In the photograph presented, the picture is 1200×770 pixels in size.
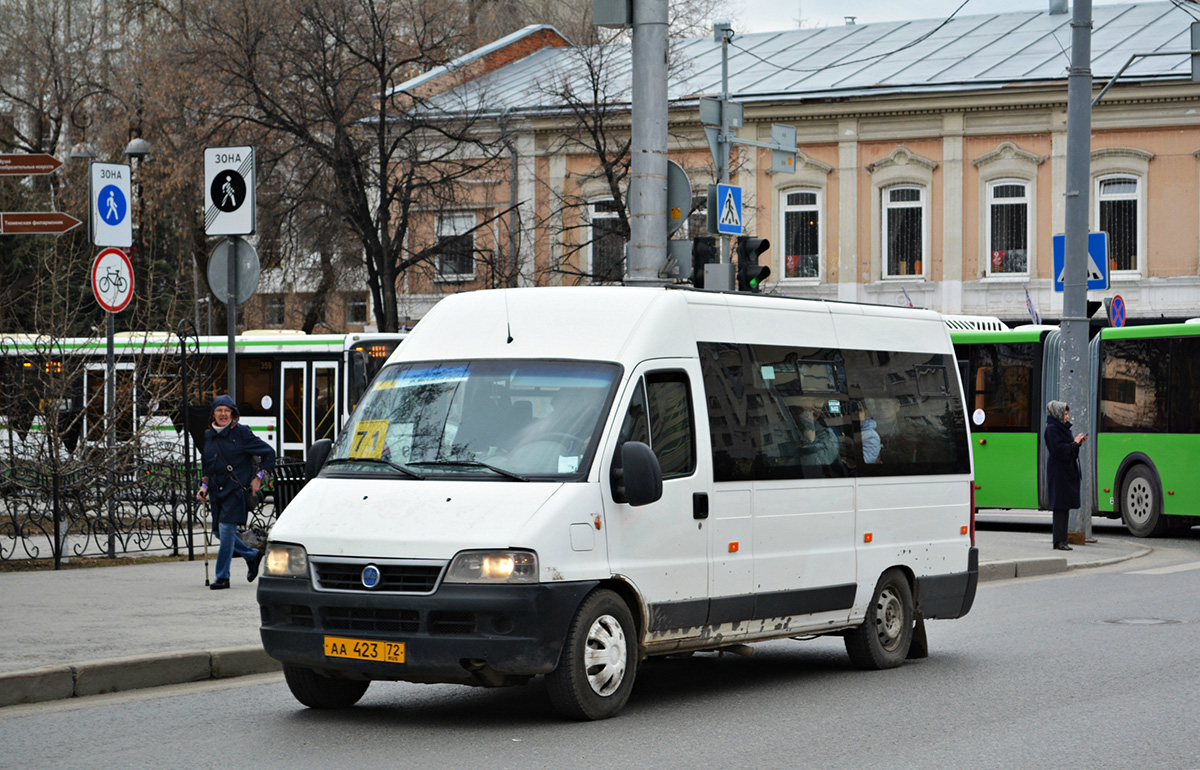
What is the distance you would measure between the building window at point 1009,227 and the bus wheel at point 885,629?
96.6 feet

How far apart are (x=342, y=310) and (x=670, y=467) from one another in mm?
42595

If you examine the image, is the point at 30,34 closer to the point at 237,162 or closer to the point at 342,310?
the point at 342,310

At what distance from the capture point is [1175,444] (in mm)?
23547

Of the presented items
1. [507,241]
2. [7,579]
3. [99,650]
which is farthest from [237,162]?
Answer: [507,241]

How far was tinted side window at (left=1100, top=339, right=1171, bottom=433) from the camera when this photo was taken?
23.9 m

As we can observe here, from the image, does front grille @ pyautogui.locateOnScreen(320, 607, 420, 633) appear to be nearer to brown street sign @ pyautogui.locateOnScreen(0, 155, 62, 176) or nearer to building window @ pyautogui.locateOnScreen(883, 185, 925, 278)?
brown street sign @ pyautogui.locateOnScreen(0, 155, 62, 176)

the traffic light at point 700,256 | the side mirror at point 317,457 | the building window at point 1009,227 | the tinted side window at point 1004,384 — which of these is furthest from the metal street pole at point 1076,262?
the building window at point 1009,227

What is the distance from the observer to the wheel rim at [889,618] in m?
11.2

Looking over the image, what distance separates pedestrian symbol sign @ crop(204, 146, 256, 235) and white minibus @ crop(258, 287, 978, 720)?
5432mm

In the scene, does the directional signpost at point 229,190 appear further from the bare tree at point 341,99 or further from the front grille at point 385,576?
the bare tree at point 341,99

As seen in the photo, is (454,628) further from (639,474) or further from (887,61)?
(887,61)

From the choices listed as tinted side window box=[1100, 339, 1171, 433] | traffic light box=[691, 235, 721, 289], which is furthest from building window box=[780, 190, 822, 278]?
traffic light box=[691, 235, 721, 289]

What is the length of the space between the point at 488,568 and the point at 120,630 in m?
4.25

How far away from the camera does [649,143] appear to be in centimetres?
1437
